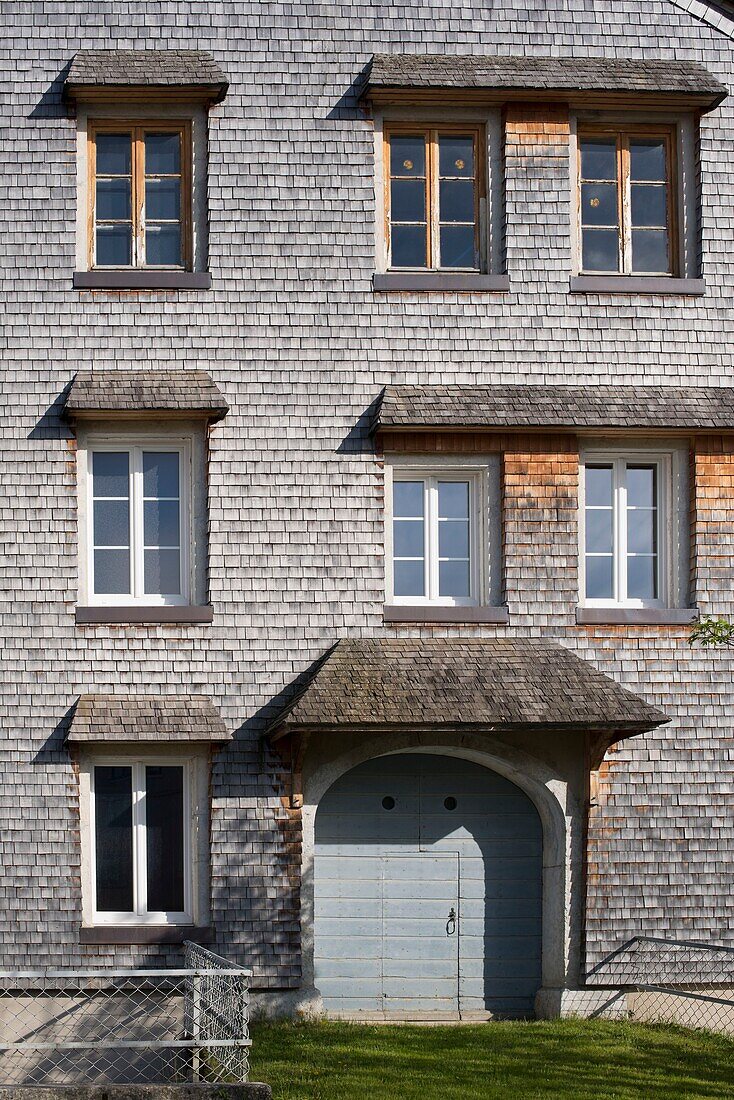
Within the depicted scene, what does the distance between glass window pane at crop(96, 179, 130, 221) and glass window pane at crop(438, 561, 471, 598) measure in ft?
16.2

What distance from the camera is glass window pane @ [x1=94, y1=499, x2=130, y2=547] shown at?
1533 cm

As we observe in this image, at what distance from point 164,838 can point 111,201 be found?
21.5ft

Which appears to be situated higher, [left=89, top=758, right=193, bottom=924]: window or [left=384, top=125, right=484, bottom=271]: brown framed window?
[left=384, top=125, right=484, bottom=271]: brown framed window

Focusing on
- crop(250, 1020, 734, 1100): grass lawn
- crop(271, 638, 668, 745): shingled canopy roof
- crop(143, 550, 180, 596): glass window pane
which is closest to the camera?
crop(250, 1020, 734, 1100): grass lawn

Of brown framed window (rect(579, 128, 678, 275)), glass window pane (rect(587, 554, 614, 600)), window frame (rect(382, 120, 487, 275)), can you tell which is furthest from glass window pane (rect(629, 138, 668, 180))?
glass window pane (rect(587, 554, 614, 600))

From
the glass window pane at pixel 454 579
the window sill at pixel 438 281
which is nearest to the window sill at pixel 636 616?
the glass window pane at pixel 454 579

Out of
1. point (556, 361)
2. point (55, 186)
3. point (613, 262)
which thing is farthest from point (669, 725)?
point (55, 186)

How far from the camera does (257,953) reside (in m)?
14.8

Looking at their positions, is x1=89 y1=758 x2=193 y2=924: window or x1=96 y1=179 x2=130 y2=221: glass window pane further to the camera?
x1=96 y1=179 x2=130 y2=221: glass window pane

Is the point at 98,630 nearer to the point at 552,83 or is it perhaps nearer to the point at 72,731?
the point at 72,731

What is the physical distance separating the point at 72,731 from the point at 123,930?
2017mm

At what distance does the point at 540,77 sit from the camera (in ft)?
51.2

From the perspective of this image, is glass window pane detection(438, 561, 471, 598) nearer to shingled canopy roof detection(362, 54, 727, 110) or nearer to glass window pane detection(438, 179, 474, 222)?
glass window pane detection(438, 179, 474, 222)

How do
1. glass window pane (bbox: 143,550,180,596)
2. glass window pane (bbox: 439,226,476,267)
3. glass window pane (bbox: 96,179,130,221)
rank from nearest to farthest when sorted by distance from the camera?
1. glass window pane (bbox: 143,550,180,596)
2. glass window pane (bbox: 96,179,130,221)
3. glass window pane (bbox: 439,226,476,267)
